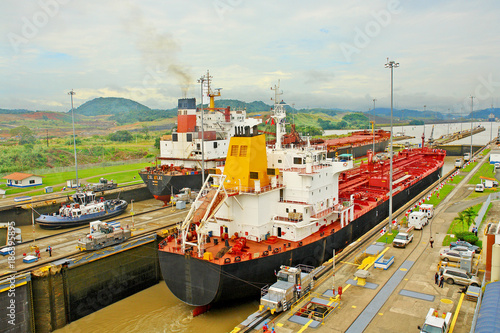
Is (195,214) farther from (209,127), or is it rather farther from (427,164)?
(427,164)

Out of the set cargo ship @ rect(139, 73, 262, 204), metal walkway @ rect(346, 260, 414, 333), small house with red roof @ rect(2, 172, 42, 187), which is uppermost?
cargo ship @ rect(139, 73, 262, 204)

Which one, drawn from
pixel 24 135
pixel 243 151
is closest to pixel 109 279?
pixel 243 151

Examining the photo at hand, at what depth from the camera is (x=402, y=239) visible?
835 inches

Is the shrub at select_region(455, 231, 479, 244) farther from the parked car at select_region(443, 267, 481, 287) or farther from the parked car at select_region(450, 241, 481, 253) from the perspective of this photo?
the parked car at select_region(443, 267, 481, 287)

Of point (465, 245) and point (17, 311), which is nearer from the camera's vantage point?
point (17, 311)

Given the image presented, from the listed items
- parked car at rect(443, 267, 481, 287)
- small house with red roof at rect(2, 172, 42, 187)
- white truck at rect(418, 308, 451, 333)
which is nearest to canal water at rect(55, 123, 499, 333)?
white truck at rect(418, 308, 451, 333)

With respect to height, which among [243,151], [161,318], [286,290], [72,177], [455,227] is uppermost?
[243,151]

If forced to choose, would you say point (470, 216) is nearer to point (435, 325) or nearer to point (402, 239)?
point (402, 239)

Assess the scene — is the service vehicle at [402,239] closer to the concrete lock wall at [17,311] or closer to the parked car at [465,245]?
the parked car at [465,245]

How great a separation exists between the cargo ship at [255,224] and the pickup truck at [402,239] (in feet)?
10.5

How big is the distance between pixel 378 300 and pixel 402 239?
7.56m

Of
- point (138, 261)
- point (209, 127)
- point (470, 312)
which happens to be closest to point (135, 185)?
point (209, 127)

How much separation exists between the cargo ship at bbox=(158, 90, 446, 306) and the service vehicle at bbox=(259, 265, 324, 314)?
186cm

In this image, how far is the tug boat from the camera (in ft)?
91.1
